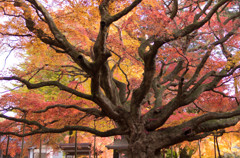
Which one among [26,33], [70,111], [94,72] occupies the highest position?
[26,33]

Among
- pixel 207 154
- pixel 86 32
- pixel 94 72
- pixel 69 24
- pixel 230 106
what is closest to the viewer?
pixel 94 72

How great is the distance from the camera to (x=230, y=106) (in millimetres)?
10852

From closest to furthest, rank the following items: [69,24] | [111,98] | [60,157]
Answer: [111,98], [69,24], [60,157]

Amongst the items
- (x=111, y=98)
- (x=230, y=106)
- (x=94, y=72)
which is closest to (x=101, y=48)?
(x=94, y=72)

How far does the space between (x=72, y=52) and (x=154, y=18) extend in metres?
3.61

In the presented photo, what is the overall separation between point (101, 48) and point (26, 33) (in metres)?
3.38

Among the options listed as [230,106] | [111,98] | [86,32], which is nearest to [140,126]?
[111,98]

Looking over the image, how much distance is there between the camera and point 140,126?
739 centimetres

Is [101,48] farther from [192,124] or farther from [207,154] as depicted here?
[207,154]

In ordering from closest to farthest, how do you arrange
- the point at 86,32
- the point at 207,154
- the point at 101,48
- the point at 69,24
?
the point at 101,48 < the point at 69,24 < the point at 86,32 < the point at 207,154

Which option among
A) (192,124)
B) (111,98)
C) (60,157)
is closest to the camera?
(192,124)

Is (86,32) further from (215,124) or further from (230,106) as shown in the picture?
(230,106)

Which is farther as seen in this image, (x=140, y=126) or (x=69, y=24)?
(x=69, y=24)

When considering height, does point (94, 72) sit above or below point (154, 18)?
below
